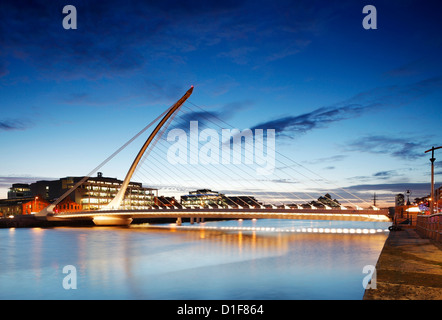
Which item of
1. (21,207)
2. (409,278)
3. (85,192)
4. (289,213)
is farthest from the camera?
(85,192)

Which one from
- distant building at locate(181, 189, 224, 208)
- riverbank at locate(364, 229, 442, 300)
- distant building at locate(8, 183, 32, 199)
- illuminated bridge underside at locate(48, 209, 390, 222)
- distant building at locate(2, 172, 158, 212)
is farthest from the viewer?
distant building at locate(181, 189, 224, 208)

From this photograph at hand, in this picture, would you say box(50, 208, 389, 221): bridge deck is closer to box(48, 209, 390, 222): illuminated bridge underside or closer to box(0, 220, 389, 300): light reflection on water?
box(48, 209, 390, 222): illuminated bridge underside

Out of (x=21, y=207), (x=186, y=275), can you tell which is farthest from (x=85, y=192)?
(x=186, y=275)

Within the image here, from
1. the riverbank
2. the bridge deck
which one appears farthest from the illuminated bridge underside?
the riverbank

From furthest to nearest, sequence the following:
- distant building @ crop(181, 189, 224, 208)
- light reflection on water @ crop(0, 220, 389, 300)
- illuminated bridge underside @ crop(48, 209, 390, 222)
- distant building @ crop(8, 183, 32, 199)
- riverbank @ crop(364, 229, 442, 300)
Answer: distant building @ crop(181, 189, 224, 208)
distant building @ crop(8, 183, 32, 199)
illuminated bridge underside @ crop(48, 209, 390, 222)
light reflection on water @ crop(0, 220, 389, 300)
riverbank @ crop(364, 229, 442, 300)

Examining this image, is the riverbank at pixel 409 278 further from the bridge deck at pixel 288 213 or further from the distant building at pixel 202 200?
the distant building at pixel 202 200

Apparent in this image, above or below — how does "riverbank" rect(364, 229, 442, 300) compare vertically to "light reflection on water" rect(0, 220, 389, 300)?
above

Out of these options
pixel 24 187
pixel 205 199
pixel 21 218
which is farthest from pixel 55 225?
pixel 205 199

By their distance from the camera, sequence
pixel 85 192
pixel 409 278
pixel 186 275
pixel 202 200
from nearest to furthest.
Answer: pixel 409 278 < pixel 186 275 < pixel 85 192 < pixel 202 200

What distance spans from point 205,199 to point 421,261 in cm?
17258

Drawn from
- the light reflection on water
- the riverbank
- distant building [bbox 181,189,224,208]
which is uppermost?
the riverbank

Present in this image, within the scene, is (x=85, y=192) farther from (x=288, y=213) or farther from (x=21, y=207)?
(x=288, y=213)

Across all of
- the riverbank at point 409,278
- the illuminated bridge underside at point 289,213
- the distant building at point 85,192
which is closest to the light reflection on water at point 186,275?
the riverbank at point 409,278

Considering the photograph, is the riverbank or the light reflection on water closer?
the riverbank
